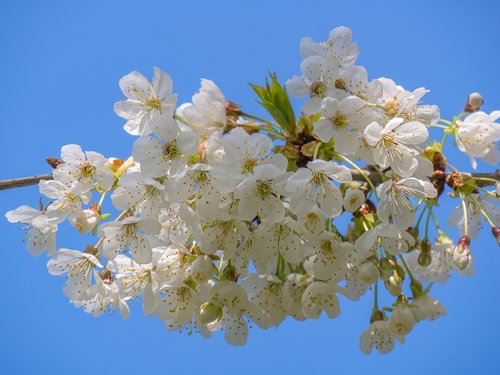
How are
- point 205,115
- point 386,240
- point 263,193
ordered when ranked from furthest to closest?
1. point 205,115
2. point 386,240
3. point 263,193

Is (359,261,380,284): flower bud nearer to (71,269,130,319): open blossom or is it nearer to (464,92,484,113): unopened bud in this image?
(464,92,484,113): unopened bud

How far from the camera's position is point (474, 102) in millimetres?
2844

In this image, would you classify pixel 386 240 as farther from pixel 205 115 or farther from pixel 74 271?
pixel 74 271

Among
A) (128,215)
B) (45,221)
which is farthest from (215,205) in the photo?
(45,221)

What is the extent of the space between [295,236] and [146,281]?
0.85 m

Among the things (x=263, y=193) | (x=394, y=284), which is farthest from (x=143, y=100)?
(x=394, y=284)

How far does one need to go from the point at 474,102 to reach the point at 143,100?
6.05 ft

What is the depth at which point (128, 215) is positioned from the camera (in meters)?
2.57

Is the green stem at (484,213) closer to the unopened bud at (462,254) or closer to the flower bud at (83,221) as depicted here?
the unopened bud at (462,254)

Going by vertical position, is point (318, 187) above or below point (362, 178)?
below

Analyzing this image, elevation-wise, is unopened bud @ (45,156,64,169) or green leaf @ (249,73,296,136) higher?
green leaf @ (249,73,296,136)

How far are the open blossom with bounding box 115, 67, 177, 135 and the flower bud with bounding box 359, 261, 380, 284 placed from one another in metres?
1.24

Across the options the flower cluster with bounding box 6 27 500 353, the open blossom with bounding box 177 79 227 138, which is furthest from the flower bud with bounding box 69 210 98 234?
the open blossom with bounding box 177 79 227 138

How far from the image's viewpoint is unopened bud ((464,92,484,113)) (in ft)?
9.29
